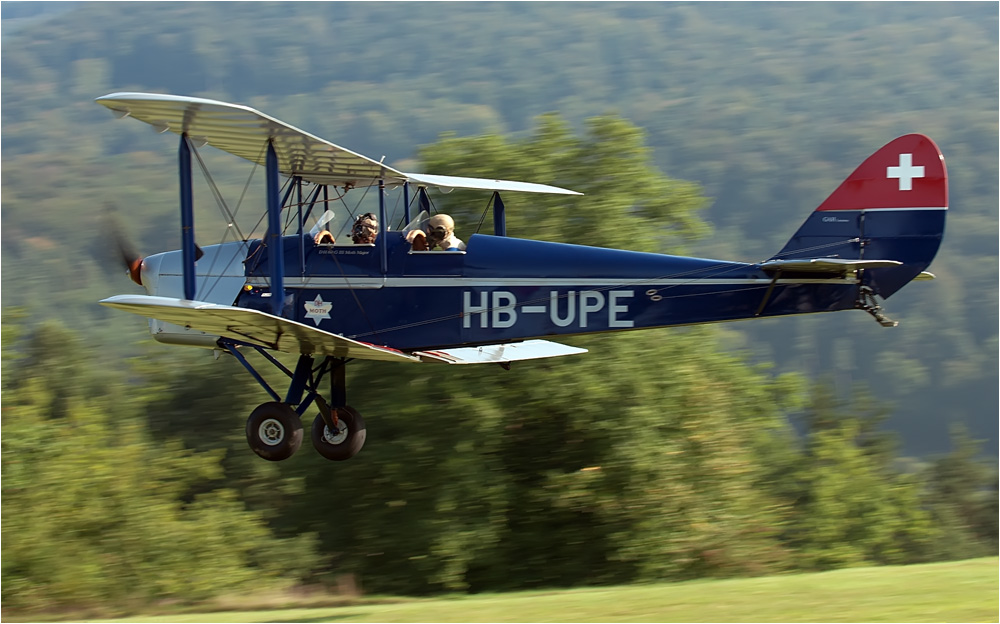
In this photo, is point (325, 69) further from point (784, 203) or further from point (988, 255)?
point (988, 255)

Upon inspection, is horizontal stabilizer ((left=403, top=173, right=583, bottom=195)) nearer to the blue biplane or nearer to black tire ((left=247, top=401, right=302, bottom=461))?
the blue biplane

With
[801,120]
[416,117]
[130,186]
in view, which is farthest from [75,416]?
[801,120]

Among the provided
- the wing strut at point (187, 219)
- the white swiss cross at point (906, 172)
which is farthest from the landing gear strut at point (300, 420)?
the white swiss cross at point (906, 172)

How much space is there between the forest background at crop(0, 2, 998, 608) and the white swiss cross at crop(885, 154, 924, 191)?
27.1 ft

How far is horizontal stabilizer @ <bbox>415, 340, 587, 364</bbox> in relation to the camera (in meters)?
10.4

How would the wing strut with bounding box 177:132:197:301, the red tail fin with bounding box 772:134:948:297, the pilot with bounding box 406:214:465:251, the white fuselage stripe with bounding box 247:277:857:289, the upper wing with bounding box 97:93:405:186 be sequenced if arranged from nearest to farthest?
the upper wing with bounding box 97:93:405:186 → the red tail fin with bounding box 772:134:948:297 → the wing strut with bounding box 177:132:197:301 → the white fuselage stripe with bounding box 247:277:857:289 → the pilot with bounding box 406:214:465:251

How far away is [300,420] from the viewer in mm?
10508

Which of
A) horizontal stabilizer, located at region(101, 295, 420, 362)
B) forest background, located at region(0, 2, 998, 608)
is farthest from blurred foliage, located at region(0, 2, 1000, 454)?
horizontal stabilizer, located at region(101, 295, 420, 362)

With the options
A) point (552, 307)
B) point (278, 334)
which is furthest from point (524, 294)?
point (278, 334)

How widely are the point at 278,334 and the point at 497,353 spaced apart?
2.45 m

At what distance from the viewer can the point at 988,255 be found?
101 metres

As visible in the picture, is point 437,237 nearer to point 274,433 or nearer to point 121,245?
point 274,433

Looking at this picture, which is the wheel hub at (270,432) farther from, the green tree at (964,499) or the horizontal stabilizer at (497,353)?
the green tree at (964,499)

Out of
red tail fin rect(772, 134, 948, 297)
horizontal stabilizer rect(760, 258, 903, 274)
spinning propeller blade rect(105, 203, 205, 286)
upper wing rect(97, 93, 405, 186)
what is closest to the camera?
upper wing rect(97, 93, 405, 186)
